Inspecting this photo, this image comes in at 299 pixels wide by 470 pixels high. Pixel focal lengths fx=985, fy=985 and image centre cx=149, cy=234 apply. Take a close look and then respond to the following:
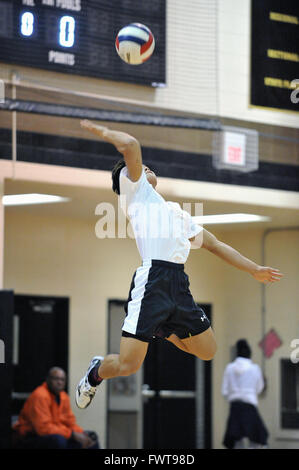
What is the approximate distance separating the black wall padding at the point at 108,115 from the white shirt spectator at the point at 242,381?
3220 millimetres

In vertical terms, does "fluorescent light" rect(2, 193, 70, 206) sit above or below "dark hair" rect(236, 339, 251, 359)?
above

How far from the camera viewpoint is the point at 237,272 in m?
14.5

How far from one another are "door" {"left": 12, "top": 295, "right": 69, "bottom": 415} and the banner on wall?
376cm

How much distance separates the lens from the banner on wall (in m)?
12.2

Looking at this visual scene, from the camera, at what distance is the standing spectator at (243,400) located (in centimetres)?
1275

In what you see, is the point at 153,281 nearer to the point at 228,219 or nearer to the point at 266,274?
the point at 266,274

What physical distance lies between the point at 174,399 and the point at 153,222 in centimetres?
792

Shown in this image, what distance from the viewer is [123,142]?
6.13 meters

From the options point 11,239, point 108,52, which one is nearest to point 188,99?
point 108,52

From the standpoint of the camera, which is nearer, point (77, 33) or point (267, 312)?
point (77, 33)

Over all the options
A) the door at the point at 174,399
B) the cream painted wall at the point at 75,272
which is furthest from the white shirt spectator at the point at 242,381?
the cream painted wall at the point at 75,272

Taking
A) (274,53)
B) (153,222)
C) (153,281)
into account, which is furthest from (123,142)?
(274,53)

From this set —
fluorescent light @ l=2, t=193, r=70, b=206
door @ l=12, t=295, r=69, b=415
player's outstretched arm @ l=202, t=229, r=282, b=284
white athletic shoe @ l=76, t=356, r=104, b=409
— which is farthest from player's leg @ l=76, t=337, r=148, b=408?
door @ l=12, t=295, r=69, b=415

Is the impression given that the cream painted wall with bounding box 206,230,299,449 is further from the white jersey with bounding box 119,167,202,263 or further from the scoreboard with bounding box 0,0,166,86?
the white jersey with bounding box 119,167,202,263
